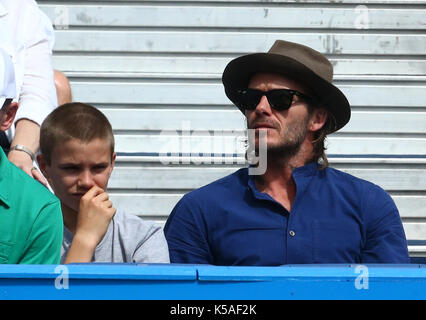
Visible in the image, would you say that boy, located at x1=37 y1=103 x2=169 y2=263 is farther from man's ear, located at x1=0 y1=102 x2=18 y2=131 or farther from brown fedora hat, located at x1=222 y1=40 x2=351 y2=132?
brown fedora hat, located at x1=222 y1=40 x2=351 y2=132

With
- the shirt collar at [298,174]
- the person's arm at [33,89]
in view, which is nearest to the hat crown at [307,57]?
the shirt collar at [298,174]

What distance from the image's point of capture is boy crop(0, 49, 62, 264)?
2041mm

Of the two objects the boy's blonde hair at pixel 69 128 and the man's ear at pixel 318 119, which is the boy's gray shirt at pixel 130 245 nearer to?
the boy's blonde hair at pixel 69 128

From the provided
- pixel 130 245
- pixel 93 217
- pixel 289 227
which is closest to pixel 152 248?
pixel 130 245

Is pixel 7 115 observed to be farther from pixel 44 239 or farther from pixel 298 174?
pixel 298 174

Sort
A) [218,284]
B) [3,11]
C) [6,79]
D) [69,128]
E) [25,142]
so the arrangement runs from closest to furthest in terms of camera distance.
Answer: [218,284]
[6,79]
[69,128]
[25,142]
[3,11]

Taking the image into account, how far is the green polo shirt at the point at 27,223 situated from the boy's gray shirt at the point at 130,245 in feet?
1.40

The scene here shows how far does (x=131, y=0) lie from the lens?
477 cm

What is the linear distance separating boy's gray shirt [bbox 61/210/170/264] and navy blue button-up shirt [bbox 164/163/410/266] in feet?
0.56

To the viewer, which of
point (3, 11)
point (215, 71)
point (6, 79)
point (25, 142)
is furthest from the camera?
point (215, 71)

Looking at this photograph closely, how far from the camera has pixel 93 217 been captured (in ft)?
8.07

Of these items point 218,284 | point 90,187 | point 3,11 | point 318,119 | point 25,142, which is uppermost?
point 3,11

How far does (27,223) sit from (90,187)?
0.58 metres

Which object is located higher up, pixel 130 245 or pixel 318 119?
pixel 318 119
